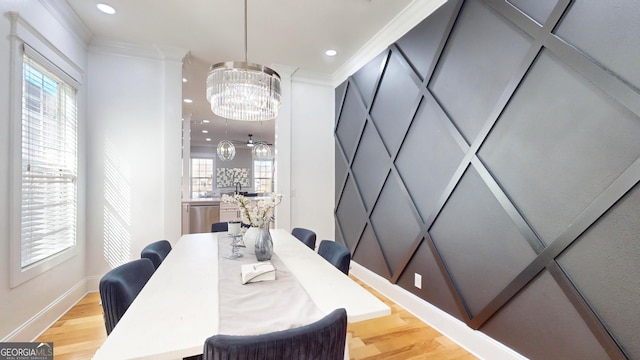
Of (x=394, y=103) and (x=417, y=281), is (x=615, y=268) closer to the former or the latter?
(x=417, y=281)

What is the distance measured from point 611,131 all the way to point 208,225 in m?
5.51

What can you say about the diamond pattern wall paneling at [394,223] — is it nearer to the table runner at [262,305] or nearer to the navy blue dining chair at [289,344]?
the table runner at [262,305]

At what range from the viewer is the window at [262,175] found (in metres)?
10.7

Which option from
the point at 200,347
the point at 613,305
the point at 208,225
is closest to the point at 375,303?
the point at 200,347

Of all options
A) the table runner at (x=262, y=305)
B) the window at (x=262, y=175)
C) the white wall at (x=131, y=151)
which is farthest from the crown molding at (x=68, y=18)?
the window at (x=262, y=175)

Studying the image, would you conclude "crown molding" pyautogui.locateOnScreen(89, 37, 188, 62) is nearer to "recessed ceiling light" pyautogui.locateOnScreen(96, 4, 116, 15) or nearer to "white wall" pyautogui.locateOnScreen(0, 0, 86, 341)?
"white wall" pyautogui.locateOnScreen(0, 0, 86, 341)

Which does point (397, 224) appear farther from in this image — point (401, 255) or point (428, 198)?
Answer: point (428, 198)

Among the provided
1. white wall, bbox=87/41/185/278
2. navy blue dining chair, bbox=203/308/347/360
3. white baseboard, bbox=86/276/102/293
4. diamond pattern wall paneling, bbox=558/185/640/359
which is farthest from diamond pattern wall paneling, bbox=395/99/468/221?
white baseboard, bbox=86/276/102/293

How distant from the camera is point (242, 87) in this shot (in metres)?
1.89

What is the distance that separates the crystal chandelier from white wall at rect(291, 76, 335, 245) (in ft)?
5.81

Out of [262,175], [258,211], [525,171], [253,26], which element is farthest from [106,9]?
[262,175]

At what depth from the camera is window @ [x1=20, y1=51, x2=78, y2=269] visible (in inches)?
80.8

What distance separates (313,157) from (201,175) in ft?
24.5

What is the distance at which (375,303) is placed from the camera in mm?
1169
